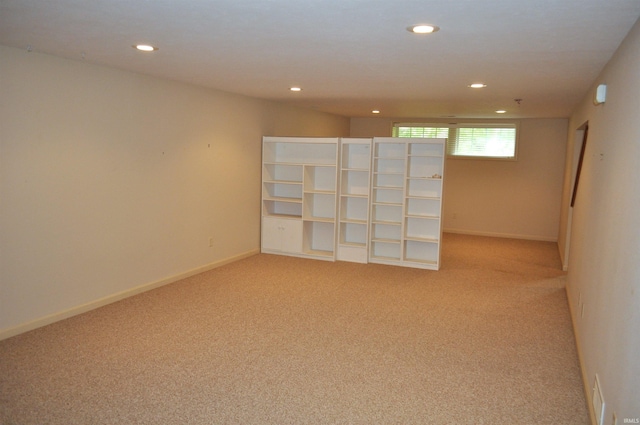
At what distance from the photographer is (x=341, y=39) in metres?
3.25

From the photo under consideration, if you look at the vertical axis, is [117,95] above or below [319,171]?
above

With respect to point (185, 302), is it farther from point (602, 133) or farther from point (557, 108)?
point (557, 108)

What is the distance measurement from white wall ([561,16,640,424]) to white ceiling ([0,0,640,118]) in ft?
1.06

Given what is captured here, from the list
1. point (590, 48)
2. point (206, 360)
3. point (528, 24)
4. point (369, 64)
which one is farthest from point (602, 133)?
point (206, 360)

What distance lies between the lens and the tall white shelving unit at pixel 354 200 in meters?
6.99

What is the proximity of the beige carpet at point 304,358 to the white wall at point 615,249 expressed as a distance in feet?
1.65

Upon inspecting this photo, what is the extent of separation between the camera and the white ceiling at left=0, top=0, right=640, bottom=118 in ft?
8.41

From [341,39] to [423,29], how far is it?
571 millimetres

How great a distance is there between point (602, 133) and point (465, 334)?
6.33 feet

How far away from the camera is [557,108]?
711cm

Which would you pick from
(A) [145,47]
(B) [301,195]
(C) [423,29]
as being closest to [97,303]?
(A) [145,47]

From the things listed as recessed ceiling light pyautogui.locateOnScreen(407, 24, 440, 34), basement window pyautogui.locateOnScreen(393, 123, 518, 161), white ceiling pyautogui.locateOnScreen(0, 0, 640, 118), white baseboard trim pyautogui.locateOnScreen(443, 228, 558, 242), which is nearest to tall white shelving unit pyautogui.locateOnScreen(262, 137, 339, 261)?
white ceiling pyautogui.locateOnScreen(0, 0, 640, 118)

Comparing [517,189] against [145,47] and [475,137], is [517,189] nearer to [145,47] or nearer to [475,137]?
[475,137]

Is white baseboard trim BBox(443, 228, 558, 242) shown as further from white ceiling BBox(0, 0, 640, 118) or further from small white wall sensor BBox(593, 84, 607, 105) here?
small white wall sensor BBox(593, 84, 607, 105)
